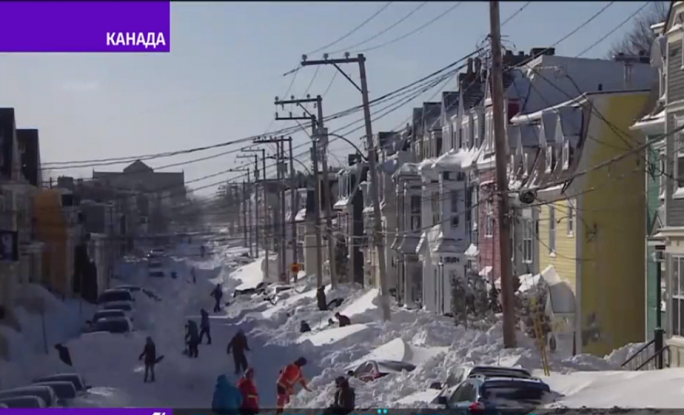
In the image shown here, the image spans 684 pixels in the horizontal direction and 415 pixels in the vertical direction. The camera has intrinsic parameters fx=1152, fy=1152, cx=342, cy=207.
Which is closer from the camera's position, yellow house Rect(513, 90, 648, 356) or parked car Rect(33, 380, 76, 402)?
parked car Rect(33, 380, 76, 402)

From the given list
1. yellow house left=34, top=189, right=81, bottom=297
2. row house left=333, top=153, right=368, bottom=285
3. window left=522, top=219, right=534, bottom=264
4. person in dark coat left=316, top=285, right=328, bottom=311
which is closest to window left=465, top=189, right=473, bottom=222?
window left=522, top=219, right=534, bottom=264

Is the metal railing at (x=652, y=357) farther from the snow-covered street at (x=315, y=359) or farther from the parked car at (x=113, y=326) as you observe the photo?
the parked car at (x=113, y=326)

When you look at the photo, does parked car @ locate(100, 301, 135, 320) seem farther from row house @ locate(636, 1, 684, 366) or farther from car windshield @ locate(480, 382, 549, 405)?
car windshield @ locate(480, 382, 549, 405)

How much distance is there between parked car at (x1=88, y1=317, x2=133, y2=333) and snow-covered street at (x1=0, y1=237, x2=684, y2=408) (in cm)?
58

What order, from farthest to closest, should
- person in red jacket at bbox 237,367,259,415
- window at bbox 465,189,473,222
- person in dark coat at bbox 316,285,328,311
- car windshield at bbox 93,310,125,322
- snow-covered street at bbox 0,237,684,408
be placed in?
person in dark coat at bbox 316,285,328,311 < car windshield at bbox 93,310,125,322 < window at bbox 465,189,473,222 < snow-covered street at bbox 0,237,684,408 < person in red jacket at bbox 237,367,259,415

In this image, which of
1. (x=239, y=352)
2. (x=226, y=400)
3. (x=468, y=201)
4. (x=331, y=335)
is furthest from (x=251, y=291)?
(x=226, y=400)

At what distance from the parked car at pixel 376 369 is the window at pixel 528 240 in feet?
33.8

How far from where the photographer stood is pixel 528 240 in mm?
37906

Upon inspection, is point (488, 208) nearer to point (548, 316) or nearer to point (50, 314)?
point (548, 316)

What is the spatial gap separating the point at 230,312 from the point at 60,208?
1102cm

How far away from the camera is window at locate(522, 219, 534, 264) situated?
37.4 meters

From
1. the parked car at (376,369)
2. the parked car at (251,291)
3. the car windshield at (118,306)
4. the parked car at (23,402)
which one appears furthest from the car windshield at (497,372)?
the parked car at (251,291)

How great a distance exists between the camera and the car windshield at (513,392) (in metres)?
17.3

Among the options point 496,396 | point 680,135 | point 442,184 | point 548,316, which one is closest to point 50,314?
point 442,184
